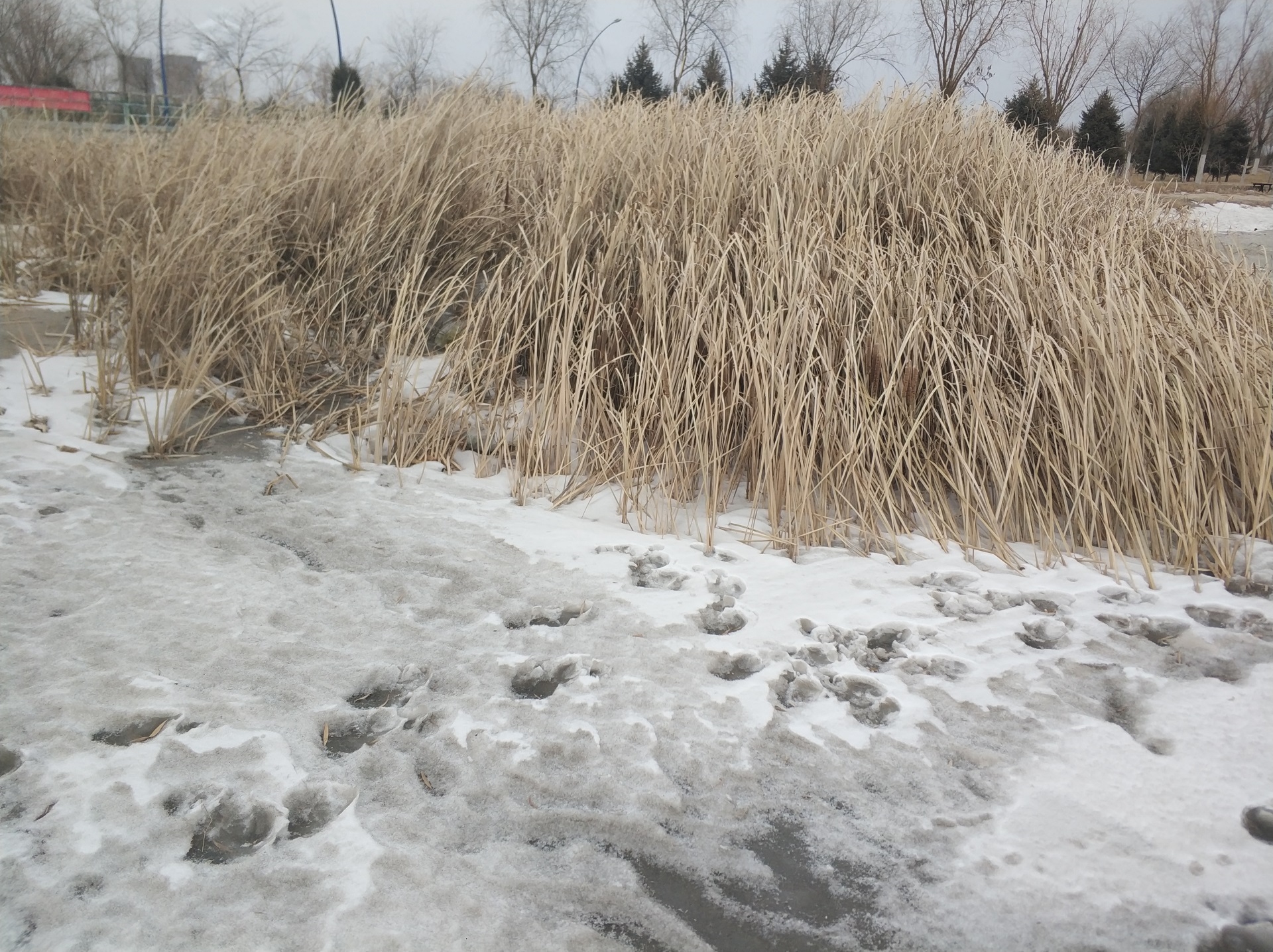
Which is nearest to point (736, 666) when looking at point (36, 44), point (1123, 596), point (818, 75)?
point (1123, 596)

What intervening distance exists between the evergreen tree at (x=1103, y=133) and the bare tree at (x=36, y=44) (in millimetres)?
11179

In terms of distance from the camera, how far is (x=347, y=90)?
4598 millimetres

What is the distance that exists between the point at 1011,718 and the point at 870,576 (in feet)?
2.01

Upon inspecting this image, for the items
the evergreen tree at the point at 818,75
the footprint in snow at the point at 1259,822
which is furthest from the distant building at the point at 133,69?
the footprint in snow at the point at 1259,822

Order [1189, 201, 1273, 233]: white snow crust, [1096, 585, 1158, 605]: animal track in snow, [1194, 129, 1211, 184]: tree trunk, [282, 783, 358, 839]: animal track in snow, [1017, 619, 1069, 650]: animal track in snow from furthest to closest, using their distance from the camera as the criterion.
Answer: [1194, 129, 1211, 184]: tree trunk
[1189, 201, 1273, 233]: white snow crust
[1096, 585, 1158, 605]: animal track in snow
[1017, 619, 1069, 650]: animal track in snow
[282, 783, 358, 839]: animal track in snow

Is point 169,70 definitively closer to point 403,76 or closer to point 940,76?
point 403,76

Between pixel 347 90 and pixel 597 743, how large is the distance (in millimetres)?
4558

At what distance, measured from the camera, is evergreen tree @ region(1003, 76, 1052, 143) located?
4984 mm

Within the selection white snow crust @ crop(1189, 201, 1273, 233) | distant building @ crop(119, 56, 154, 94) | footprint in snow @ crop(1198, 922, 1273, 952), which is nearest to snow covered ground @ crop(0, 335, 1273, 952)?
footprint in snow @ crop(1198, 922, 1273, 952)

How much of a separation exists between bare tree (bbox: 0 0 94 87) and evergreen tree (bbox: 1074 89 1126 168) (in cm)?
1118

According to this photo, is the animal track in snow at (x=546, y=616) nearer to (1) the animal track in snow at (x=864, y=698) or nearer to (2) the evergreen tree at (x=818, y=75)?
(1) the animal track in snow at (x=864, y=698)

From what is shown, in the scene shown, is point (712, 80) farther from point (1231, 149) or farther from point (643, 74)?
point (643, 74)

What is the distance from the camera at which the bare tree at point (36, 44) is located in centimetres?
952

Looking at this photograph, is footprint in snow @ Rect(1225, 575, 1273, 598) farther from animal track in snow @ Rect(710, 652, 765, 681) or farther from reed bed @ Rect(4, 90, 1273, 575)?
animal track in snow @ Rect(710, 652, 765, 681)
